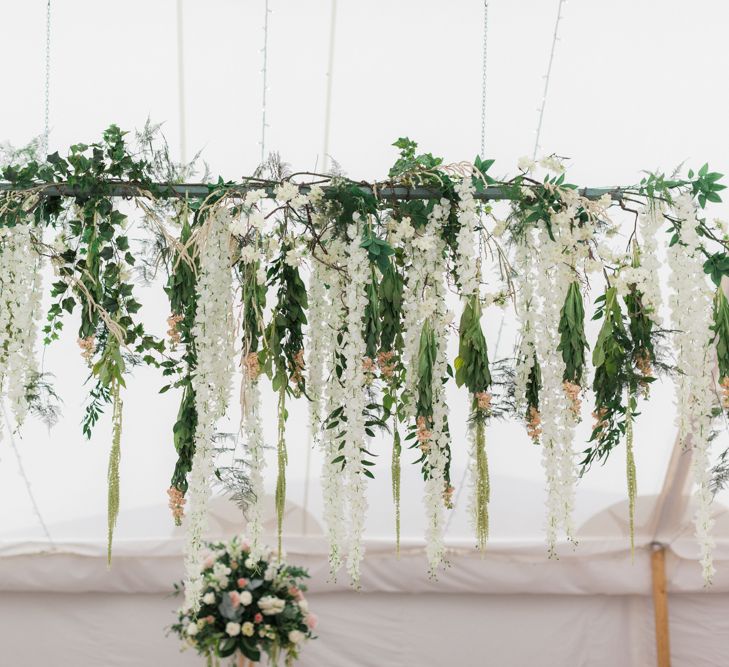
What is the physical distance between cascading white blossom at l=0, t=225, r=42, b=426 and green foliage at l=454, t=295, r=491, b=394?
1.43 m

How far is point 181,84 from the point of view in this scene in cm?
358

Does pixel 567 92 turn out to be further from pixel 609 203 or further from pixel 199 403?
pixel 199 403

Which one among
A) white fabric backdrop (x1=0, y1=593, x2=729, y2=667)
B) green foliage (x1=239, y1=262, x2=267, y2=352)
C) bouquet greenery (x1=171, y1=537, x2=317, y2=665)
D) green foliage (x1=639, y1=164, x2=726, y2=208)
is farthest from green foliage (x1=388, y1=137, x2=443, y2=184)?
white fabric backdrop (x1=0, y1=593, x2=729, y2=667)

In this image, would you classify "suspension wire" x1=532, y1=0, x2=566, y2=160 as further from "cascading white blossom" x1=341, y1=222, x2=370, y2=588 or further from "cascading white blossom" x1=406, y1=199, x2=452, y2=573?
"cascading white blossom" x1=341, y1=222, x2=370, y2=588

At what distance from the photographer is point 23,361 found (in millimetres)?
2643

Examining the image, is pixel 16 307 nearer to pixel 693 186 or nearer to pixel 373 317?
pixel 373 317

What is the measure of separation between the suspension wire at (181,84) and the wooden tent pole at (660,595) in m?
3.64

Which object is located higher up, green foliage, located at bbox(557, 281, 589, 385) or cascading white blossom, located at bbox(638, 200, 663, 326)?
cascading white blossom, located at bbox(638, 200, 663, 326)

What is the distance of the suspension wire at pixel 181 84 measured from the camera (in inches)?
136

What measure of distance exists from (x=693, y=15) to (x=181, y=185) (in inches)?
92.0

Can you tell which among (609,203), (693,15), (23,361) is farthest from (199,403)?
(693,15)

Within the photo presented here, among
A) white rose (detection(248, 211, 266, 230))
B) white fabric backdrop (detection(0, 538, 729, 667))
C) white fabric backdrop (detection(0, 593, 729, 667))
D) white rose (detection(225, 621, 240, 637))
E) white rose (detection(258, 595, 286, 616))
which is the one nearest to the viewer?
white rose (detection(248, 211, 266, 230))

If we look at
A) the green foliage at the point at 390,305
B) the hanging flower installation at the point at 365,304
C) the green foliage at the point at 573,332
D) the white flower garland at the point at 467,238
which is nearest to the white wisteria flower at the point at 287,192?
the hanging flower installation at the point at 365,304

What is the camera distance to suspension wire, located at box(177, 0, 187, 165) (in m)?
3.46
